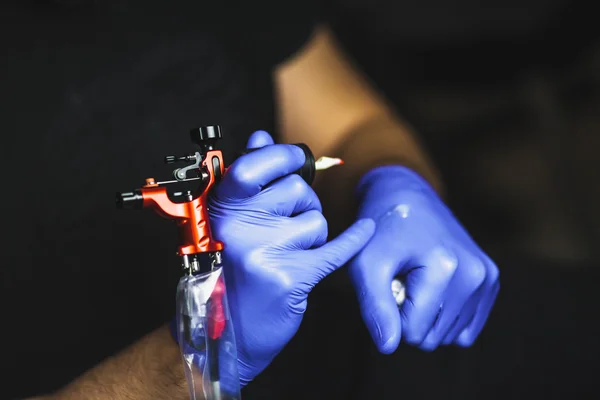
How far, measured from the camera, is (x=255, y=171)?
74cm

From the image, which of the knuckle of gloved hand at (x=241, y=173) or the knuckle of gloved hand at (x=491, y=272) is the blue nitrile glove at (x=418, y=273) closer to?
the knuckle of gloved hand at (x=491, y=272)

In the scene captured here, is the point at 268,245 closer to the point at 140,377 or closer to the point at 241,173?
the point at 241,173

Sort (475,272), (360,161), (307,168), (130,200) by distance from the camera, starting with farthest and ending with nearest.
Result: (360,161)
(475,272)
(307,168)
(130,200)

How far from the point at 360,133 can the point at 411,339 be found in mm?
607

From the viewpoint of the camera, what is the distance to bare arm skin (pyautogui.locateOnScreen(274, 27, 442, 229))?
1299mm

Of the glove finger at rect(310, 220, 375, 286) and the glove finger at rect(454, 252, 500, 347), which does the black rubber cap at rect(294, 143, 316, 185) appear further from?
the glove finger at rect(454, 252, 500, 347)

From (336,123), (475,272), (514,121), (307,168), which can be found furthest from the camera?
(514,121)

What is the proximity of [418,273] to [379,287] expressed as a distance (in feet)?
0.27

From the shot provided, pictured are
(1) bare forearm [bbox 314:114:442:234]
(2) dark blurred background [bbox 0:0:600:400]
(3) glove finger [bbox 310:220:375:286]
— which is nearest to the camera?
(3) glove finger [bbox 310:220:375:286]

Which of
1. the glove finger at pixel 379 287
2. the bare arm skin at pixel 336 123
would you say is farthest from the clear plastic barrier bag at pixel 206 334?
the bare arm skin at pixel 336 123

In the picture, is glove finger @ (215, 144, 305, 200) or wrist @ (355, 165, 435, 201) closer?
glove finger @ (215, 144, 305, 200)

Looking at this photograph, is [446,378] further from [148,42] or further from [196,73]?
[148,42]

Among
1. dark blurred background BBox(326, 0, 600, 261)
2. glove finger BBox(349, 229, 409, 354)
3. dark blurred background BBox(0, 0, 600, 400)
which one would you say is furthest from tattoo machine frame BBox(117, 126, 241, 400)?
dark blurred background BBox(326, 0, 600, 261)

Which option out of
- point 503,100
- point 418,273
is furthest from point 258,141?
point 503,100
